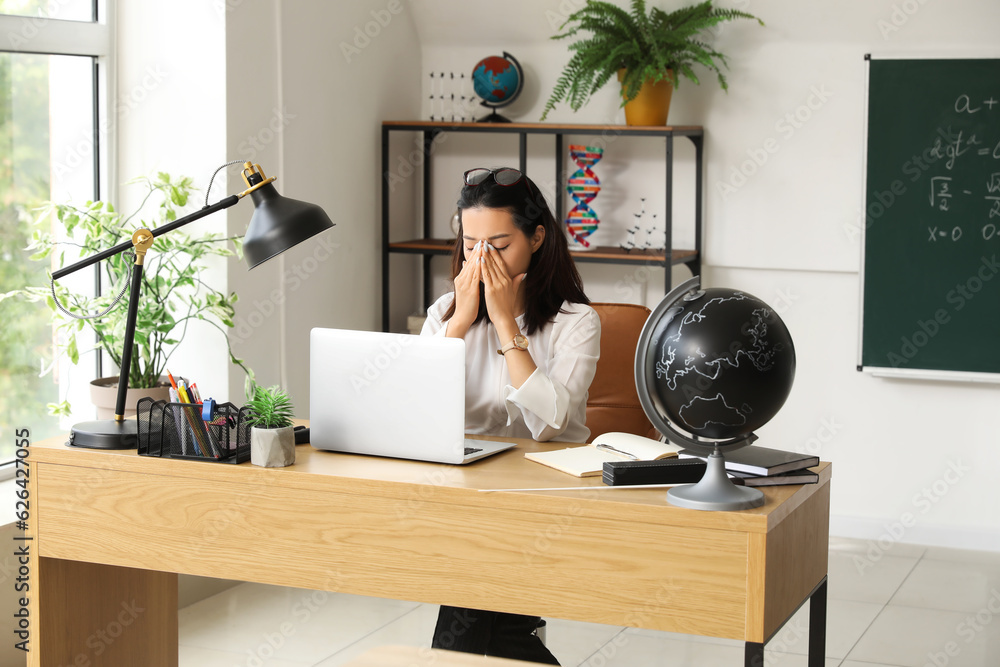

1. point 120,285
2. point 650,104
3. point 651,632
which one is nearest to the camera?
point 120,285

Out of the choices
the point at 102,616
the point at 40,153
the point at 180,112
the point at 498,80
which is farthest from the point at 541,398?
the point at 498,80

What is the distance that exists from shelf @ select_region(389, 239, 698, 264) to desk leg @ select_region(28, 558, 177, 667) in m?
1.77

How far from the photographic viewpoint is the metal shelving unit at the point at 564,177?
382 cm

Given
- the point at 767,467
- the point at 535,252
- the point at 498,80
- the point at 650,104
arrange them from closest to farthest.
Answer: the point at 767,467 < the point at 535,252 < the point at 650,104 < the point at 498,80

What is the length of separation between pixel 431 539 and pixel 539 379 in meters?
0.56

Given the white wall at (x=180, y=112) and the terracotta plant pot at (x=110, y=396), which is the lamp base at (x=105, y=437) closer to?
the terracotta plant pot at (x=110, y=396)

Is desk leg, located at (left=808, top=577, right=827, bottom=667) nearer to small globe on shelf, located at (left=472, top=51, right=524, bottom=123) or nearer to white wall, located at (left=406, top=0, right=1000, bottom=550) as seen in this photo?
white wall, located at (left=406, top=0, right=1000, bottom=550)

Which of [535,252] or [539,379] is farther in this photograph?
[535,252]

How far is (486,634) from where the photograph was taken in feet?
7.12

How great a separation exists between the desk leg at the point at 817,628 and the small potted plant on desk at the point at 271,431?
98 centimetres

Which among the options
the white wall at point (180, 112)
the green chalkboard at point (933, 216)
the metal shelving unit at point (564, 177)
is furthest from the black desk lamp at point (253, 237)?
the green chalkboard at point (933, 216)

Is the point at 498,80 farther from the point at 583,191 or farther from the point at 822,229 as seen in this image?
the point at 822,229

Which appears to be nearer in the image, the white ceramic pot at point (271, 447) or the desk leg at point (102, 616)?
the white ceramic pot at point (271, 447)

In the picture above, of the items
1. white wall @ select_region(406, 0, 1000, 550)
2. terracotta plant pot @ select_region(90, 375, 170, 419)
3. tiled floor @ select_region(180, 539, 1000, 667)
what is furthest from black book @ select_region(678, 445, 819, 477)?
white wall @ select_region(406, 0, 1000, 550)
